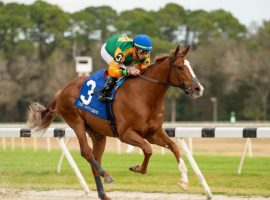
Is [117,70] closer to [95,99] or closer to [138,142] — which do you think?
[95,99]

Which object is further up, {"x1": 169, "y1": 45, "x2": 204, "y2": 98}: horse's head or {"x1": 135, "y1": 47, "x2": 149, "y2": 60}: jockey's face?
{"x1": 135, "y1": 47, "x2": 149, "y2": 60}: jockey's face

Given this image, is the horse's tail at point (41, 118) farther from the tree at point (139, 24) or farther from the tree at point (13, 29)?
the tree at point (139, 24)

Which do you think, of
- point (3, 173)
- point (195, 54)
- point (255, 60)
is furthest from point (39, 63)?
point (3, 173)

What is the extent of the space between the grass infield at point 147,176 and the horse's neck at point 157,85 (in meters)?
1.59

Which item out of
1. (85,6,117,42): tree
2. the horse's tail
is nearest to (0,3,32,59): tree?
(85,6,117,42): tree

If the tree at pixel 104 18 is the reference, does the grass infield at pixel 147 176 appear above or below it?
below

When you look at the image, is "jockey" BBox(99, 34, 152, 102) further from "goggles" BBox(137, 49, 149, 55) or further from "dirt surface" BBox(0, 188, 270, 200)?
"dirt surface" BBox(0, 188, 270, 200)

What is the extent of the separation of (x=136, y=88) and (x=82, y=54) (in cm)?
5471

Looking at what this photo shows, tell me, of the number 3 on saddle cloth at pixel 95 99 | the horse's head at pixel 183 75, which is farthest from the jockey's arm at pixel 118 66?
the horse's head at pixel 183 75

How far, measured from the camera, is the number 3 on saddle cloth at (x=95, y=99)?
365 inches

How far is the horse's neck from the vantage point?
8945 millimetres

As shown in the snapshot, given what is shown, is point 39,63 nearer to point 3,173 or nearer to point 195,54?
point 195,54

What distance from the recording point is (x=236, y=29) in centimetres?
6706

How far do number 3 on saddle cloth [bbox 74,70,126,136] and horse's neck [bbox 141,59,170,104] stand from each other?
395 mm
